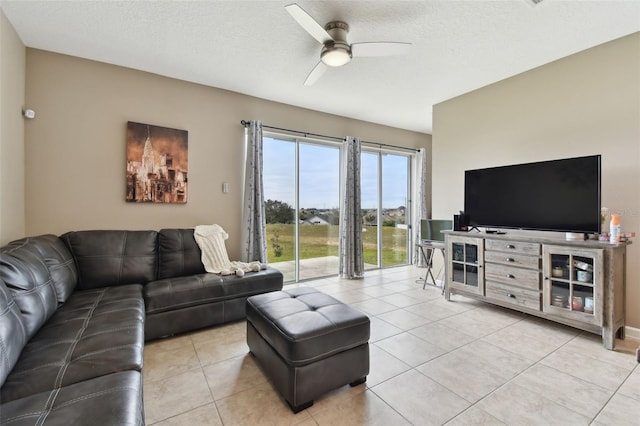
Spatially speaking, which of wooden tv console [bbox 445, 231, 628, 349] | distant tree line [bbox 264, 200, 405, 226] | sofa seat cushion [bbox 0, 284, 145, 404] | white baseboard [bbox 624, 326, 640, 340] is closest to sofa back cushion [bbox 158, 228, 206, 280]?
sofa seat cushion [bbox 0, 284, 145, 404]

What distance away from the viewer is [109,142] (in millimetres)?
3037

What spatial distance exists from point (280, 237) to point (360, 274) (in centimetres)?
150

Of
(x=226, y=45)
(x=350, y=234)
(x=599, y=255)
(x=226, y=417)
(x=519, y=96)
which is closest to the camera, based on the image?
(x=226, y=417)

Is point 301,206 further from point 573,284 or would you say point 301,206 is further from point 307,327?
point 573,284

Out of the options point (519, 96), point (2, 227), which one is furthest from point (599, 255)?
point (2, 227)

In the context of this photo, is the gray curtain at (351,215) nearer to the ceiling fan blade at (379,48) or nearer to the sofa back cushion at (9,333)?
the ceiling fan blade at (379,48)

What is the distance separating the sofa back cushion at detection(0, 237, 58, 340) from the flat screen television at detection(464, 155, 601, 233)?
4.03 meters

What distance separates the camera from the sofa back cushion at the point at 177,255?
292 cm

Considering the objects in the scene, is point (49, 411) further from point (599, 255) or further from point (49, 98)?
point (599, 255)

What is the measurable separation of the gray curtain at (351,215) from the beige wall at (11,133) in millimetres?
3810

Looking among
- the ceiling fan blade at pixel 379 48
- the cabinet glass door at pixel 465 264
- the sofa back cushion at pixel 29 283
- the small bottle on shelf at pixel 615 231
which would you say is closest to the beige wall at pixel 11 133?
the sofa back cushion at pixel 29 283

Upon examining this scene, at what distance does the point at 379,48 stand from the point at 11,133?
10.6 ft

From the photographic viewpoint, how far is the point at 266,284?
3.04 metres

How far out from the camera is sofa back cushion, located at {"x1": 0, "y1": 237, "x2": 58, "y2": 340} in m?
1.50
